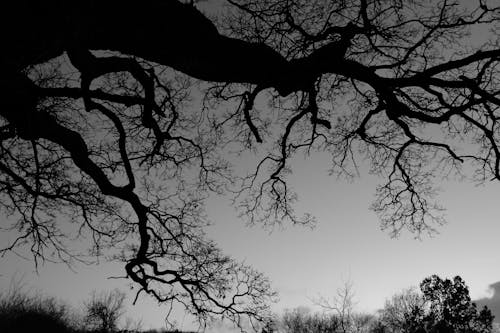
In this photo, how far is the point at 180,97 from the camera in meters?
7.63

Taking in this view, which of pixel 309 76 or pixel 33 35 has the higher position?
pixel 309 76

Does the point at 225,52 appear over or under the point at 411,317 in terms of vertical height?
under

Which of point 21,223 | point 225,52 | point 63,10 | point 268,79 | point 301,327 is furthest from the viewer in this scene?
point 301,327

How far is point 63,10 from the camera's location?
149 inches

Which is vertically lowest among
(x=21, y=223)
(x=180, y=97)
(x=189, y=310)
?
(x=189, y=310)

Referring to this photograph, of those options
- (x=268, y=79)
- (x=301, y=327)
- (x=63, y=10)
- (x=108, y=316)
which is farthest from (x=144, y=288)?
(x=301, y=327)

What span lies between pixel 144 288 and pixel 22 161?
363 centimetres

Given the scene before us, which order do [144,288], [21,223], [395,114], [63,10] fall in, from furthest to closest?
[21,223]
[144,288]
[395,114]
[63,10]

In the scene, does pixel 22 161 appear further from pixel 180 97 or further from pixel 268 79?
pixel 268 79

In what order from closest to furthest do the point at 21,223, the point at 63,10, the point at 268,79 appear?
the point at 63,10
the point at 268,79
the point at 21,223

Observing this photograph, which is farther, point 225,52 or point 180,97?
point 180,97

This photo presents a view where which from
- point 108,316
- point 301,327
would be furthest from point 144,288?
point 301,327

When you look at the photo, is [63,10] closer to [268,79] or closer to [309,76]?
[268,79]

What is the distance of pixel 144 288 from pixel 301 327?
59461 millimetres
